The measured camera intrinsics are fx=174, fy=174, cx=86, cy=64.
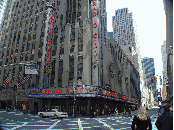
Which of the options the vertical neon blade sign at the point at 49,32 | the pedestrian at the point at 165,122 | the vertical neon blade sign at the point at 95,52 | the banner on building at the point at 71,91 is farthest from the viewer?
the vertical neon blade sign at the point at 49,32

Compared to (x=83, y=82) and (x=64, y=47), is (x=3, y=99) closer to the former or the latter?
(x=64, y=47)

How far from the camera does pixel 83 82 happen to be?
146 feet

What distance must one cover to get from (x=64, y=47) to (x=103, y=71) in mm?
13655

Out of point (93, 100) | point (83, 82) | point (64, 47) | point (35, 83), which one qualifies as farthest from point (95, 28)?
point (35, 83)

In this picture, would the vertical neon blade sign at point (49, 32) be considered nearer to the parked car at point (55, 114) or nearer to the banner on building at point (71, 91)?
the banner on building at point (71, 91)

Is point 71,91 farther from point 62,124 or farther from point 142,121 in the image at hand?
point 142,121

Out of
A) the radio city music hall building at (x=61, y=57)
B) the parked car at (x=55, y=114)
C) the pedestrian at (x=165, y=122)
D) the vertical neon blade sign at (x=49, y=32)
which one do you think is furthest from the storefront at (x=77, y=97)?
the pedestrian at (x=165, y=122)

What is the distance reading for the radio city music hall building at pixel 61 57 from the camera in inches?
1746

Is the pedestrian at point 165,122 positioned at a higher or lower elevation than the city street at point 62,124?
higher

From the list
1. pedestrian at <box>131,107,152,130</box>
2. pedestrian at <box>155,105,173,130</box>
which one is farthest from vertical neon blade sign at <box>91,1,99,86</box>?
pedestrian at <box>155,105,173,130</box>

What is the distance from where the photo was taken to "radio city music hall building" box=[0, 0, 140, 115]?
44344 mm

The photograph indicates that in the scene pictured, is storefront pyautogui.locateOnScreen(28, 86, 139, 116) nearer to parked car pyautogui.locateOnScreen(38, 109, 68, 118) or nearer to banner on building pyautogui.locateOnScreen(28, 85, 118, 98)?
banner on building pyautogui.locateOnScreen(28, 85, 118, 98)

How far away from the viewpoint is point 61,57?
5166cm

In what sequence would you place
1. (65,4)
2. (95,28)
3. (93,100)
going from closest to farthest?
(93,100) < (95,28) < (65,4)
